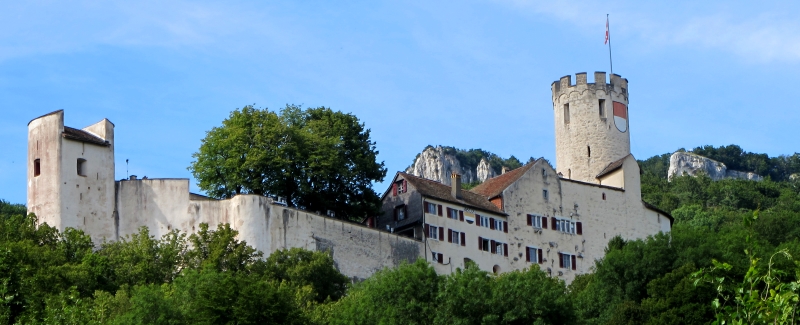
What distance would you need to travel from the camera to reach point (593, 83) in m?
81.6

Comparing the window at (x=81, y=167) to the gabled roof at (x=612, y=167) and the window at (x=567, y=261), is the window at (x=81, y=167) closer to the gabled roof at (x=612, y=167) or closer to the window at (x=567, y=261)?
the window at (x=567, y=261)

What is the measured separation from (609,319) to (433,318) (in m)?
Result: 10.7

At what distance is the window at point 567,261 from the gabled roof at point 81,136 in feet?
80.7

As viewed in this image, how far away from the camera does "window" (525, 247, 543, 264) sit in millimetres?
71625

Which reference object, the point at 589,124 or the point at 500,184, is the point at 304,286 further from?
the point at 589,124

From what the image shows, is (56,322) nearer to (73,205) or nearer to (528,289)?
(528,289)

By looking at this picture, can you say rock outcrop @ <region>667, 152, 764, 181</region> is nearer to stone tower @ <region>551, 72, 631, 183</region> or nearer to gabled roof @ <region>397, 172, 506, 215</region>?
stone tower @ <region>551, 72, 631, 183</region>

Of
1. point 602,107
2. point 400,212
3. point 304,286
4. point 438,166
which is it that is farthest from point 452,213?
point 438,166

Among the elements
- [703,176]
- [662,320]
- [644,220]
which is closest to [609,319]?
[662,320]

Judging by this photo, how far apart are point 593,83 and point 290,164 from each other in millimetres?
22376

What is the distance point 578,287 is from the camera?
6394 centimetres

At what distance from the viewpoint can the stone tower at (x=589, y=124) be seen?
79312mm

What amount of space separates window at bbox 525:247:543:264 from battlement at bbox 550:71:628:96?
13.7 metres

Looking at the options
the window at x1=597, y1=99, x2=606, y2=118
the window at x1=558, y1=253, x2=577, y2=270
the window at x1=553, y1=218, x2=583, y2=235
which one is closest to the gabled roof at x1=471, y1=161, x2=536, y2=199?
the window at x1=553, y1=218, x2=583, y2=235
